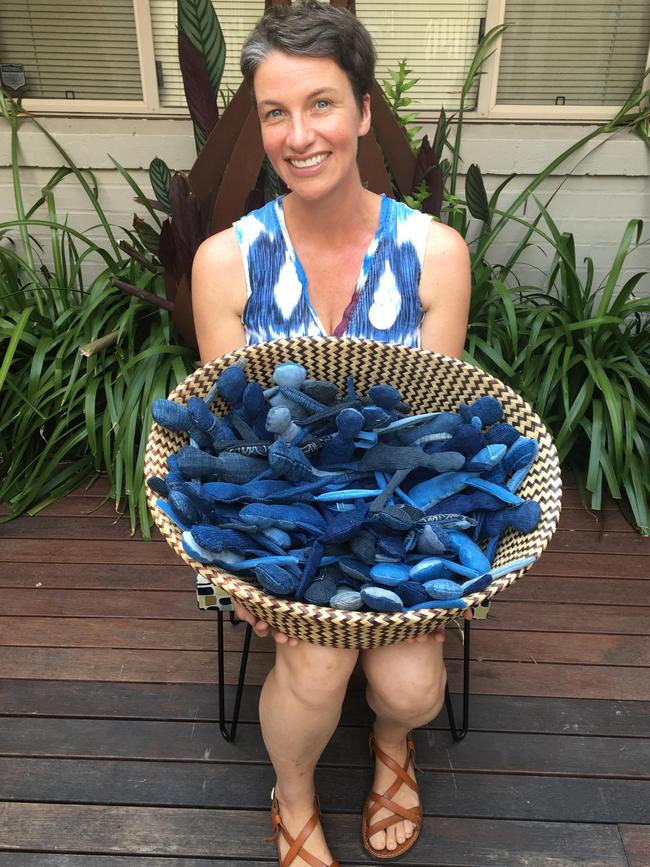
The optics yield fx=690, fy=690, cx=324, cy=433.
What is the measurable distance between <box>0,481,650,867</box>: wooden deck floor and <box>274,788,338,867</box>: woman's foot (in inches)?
1.9

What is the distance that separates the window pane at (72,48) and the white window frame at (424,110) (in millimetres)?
48

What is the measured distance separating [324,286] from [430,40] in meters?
1.91

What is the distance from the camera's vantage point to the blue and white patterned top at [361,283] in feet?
4.45

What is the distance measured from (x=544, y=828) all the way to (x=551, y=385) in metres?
1.40

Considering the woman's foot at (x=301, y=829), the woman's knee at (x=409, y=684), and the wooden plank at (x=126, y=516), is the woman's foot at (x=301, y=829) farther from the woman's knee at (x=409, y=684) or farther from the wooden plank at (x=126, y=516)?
the wooden plank at (x=126, y=516)

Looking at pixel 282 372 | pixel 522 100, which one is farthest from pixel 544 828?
pixel 522 100

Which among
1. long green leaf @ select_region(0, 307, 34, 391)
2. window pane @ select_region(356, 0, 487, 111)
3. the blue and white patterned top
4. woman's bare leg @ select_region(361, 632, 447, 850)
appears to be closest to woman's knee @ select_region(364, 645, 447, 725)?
woman's bare leg @ select_region(361, 632, 447, 850)

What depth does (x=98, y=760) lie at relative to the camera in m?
1.48

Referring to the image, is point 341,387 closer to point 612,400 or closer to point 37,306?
point 612,400

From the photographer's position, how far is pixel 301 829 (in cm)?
127

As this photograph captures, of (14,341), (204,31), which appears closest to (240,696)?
(14,341)

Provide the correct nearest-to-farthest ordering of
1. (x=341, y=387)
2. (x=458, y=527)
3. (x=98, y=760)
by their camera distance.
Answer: (x=458, y=527)
(x=341, y=387)
(x=98, y=760)

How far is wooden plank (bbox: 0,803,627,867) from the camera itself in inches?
51.4

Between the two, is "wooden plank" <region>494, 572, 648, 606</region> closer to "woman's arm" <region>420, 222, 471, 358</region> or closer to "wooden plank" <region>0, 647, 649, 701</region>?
"wooden plank" <region>0, 647, 649, 701</region>
